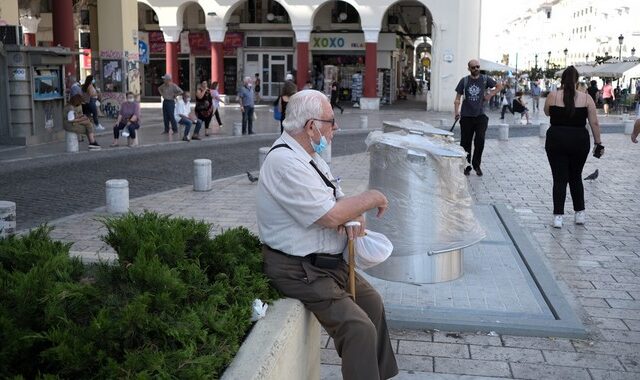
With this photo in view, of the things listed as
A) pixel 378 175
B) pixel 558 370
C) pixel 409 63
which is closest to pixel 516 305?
pixel 558 370

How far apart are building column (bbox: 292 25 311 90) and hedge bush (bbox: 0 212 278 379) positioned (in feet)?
97.5

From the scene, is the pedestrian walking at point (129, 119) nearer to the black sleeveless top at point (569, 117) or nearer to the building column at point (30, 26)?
the black sleeveless top at point (569, 117)

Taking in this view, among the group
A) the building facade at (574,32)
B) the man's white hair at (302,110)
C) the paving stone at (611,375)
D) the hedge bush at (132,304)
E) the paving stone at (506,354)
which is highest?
the building facade at (574,32)

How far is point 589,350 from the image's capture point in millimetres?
4785

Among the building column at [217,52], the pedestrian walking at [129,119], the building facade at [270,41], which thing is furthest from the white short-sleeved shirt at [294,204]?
the building column at [217,52]

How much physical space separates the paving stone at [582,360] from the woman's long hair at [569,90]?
365cm

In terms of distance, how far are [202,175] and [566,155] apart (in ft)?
17.4

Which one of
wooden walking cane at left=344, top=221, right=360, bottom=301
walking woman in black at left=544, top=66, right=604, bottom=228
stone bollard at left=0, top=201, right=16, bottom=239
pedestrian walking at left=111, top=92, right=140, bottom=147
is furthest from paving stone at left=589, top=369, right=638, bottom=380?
pedestrian walking at left=111, top=92, right=140, bottom=147

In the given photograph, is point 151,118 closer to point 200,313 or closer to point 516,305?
point 516,305

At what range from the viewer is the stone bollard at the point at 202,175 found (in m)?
10.7

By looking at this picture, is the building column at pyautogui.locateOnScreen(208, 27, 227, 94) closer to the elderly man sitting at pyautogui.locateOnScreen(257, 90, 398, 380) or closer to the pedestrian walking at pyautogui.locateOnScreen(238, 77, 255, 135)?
the pedestrian walking at pyautogui.locateOnScreen(238, 77, 255, 135)

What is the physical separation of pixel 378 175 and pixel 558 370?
222 centimetres

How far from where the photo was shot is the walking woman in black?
769cm

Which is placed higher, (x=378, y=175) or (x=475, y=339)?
(x=378, y=175)
